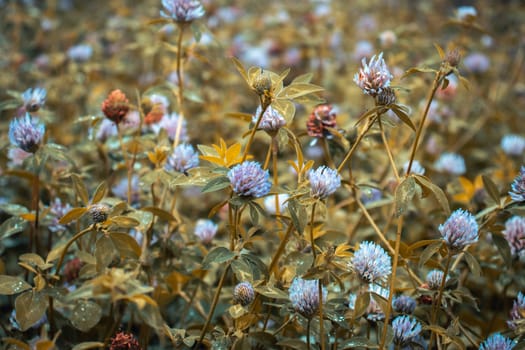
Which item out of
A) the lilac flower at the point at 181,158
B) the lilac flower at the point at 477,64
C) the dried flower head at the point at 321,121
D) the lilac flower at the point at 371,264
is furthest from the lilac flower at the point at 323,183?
the lilac flower at the point at 477,64

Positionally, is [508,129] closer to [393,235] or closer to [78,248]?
[393,235]

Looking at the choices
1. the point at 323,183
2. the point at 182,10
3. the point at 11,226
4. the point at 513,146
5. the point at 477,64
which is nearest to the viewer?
the point at 323,183

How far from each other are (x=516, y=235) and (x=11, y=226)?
1203 mm

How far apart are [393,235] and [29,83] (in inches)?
76.5

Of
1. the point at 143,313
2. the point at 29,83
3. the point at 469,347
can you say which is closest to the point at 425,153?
the point at 469,347

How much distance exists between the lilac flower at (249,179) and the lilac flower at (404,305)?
415 mm

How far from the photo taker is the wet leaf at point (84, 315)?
1141 mm

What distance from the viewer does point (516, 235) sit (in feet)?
4.57

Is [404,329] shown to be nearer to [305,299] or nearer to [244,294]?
[305,299]

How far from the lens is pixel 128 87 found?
2961 mm

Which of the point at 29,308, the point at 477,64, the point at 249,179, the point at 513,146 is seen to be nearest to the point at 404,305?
the point at 249,179

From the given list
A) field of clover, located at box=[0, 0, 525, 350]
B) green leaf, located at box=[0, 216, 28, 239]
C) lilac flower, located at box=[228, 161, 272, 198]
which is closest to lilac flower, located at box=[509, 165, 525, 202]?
field of clover, located at box=[0, 0, 525, 350]

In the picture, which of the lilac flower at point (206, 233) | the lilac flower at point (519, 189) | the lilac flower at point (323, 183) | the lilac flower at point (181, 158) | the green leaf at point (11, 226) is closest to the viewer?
the lilac flower at point (323, 183)

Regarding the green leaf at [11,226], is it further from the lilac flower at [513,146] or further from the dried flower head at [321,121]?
the lilac flower at [513,146]
